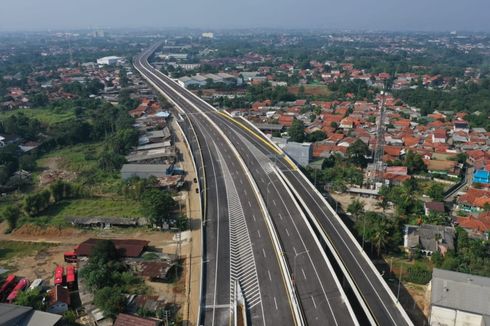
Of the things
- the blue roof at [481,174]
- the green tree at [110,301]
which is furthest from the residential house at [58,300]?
the blue roof at [481,174]

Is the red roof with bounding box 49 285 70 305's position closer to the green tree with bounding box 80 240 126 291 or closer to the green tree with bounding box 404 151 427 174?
the green tree with bounding box 80 240 126 291

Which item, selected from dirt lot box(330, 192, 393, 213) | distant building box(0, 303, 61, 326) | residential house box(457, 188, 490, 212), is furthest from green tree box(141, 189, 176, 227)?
residential house box(457, 188, 490, 212)

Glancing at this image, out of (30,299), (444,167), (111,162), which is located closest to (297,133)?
(444,167)

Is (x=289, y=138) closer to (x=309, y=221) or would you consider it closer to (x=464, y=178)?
(x=464, y=178)

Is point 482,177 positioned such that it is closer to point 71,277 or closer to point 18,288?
point 71,277

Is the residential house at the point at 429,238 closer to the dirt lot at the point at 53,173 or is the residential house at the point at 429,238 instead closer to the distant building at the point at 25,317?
the distant building at the point at 25,317
